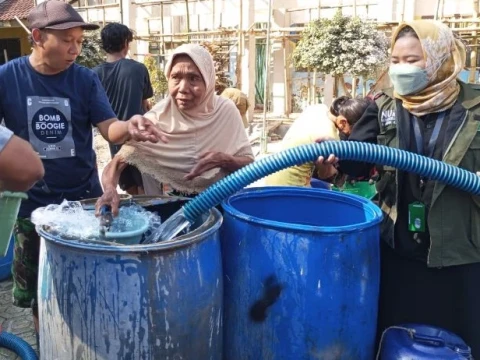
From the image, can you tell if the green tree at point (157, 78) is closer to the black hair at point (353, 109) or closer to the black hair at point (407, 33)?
the black hair at point (353, 109)

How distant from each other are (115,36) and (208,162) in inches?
94.3

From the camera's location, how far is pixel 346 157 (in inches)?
72.1

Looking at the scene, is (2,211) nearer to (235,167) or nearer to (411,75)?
(235,167)

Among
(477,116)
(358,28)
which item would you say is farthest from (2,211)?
(358,28)

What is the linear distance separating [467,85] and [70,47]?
176cm

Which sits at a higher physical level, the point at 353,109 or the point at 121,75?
the point at 121,75

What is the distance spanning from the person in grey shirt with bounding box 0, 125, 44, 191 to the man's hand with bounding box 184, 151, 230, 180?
2.97ft

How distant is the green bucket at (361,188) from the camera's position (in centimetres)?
349

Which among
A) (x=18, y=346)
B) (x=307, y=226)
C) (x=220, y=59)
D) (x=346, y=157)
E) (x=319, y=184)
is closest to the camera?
(x=307, y=226)

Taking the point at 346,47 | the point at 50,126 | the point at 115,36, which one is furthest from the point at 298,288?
the point at 346,47

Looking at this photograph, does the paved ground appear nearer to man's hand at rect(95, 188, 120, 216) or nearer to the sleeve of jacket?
man's hand at rect(95, 188, 120, 216)

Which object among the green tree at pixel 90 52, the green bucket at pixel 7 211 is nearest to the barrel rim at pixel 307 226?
the green bucket at pixel 7 211

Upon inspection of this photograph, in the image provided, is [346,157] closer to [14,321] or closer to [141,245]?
[141,245]

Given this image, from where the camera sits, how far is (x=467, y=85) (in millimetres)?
2072
